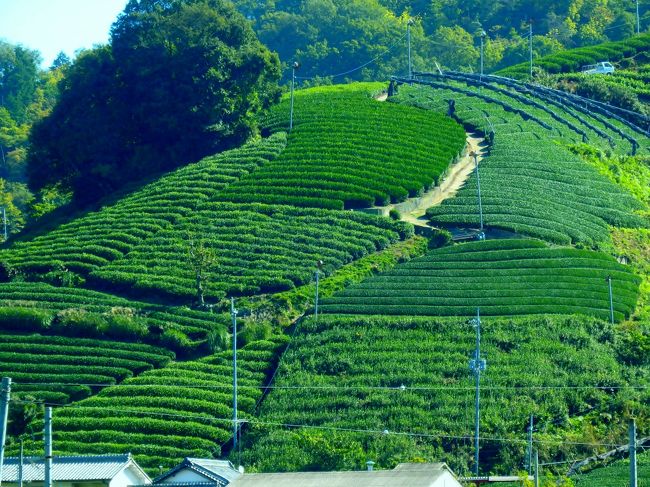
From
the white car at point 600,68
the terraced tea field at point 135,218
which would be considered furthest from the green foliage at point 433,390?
the white car at point 600,68

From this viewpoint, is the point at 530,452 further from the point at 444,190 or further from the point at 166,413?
the point at 444,190

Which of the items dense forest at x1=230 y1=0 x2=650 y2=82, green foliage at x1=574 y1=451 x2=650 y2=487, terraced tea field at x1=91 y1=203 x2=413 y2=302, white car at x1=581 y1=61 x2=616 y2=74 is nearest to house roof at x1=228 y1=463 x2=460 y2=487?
green foliage at x1=574 y1=451 x2=650 y2=487

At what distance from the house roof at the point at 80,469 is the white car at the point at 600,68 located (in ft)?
238

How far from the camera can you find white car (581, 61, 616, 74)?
117 meters

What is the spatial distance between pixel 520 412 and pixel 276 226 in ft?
71.2

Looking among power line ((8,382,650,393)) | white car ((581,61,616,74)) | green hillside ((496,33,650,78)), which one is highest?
green hillside ((496,33,650,78))

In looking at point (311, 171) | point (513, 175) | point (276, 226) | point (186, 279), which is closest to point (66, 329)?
point (186, 279)

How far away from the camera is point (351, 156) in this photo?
85875mm

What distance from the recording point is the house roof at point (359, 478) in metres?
44.2

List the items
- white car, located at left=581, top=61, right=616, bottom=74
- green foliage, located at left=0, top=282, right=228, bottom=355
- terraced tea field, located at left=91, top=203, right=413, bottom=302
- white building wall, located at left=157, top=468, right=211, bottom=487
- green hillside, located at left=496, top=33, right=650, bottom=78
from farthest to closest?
green hillside, located at left=496, top=33, right=650, bottom=78 → white car, located at left=581, top=61, right=616, bottom=74 → terraced tea field, located at left=91, top=203, right=413, bottom=302 → green foliage, located at left=0, top=282, right=228, bottom=355 → white building wall, located at left=157, top=468, right=211, bottom=487

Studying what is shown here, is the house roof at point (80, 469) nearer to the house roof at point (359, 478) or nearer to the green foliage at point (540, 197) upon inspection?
the house roof at point (359, 478)

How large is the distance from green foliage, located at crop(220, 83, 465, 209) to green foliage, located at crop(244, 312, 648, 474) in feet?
49.2

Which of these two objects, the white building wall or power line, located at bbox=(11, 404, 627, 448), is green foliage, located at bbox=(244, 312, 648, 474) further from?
the white building wall

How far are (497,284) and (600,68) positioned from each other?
50.8 metres
